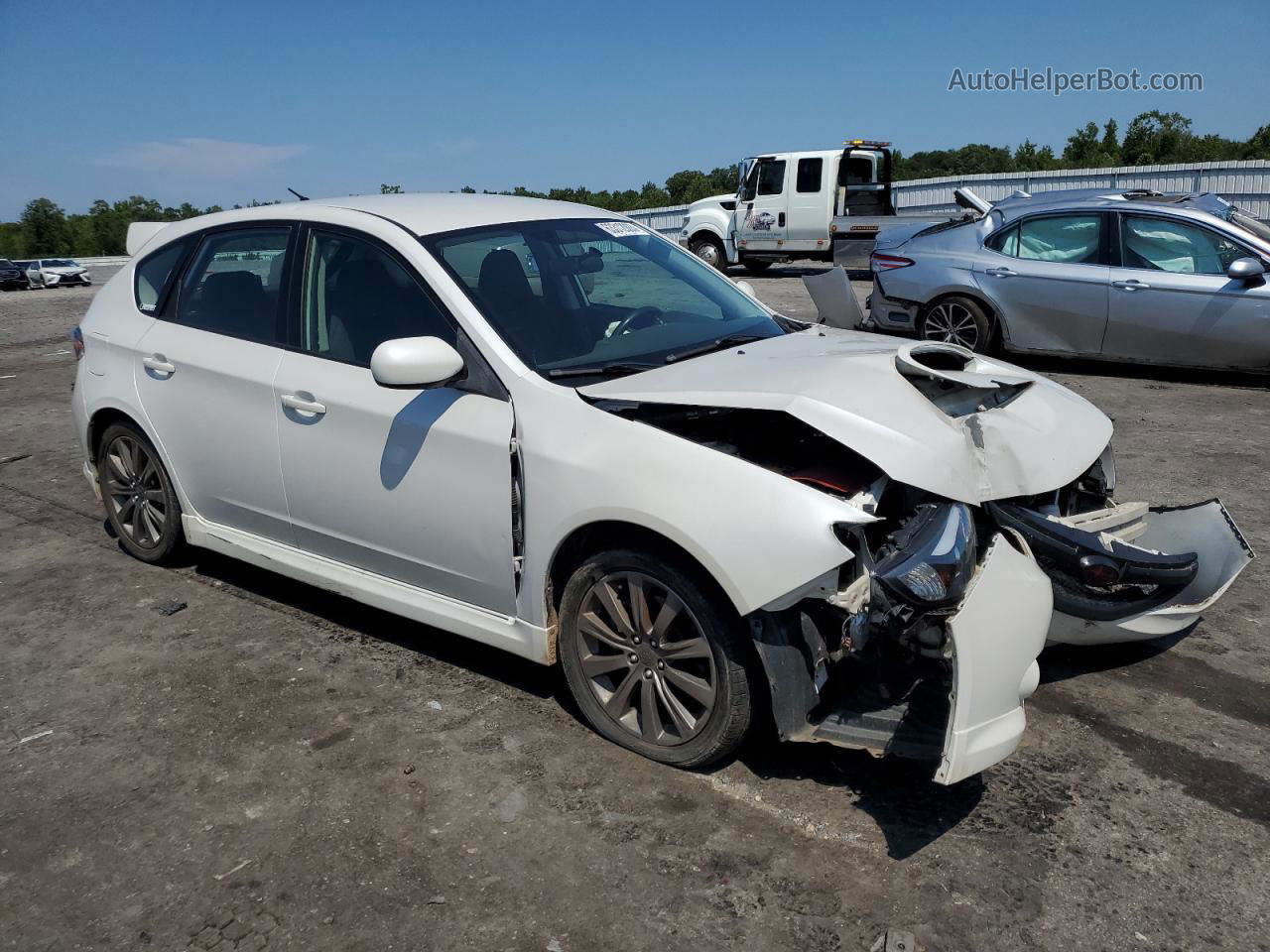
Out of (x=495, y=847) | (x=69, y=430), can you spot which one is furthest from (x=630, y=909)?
(x=69, y=430)

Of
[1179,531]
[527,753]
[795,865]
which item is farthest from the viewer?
[1179,531]

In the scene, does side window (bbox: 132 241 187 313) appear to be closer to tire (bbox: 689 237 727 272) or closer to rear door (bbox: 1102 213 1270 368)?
rear door (bbox: 1102 213 1270 368)

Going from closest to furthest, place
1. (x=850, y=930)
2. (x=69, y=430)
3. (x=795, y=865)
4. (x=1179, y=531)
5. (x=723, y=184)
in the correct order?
(x=850, y=930)
(x=795, y=865)
(x=1179, y=531)
(x=69, y=430)
(x=723, y=184)

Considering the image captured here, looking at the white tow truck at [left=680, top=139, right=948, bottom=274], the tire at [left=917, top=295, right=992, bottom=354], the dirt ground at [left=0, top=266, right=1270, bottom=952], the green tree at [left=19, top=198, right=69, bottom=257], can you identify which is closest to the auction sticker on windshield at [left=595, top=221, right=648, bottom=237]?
the dirt ground at [left=0, top=266, right=1270, bottom=952]

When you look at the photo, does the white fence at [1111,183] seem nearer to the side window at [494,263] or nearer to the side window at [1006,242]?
the side window at [1006,242]

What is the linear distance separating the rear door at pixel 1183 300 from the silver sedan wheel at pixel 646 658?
23.6ft

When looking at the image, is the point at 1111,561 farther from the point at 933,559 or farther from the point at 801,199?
the point at 801,199

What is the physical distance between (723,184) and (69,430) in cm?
5193

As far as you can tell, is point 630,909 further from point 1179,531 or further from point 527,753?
point 1179,531

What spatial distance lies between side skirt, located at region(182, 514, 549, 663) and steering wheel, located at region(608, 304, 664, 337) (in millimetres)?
1181

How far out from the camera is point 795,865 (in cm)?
291

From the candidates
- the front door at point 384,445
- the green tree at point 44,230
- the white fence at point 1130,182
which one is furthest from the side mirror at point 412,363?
the green tree at point 44,230

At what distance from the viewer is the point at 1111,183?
24.9 metres

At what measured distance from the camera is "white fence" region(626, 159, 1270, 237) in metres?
23.4
